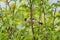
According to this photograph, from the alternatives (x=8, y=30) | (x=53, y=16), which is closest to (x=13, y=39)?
(x=8, y=30)

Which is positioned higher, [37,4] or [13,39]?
[37,4]

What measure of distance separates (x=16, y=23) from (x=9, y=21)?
0.06 meters

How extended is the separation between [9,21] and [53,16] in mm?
312

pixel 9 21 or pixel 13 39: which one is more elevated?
pixel 9 21

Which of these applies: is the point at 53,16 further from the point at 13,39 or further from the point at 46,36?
the point at 13,39

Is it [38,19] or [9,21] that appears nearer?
[9,21]

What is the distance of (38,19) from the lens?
1.38 metres

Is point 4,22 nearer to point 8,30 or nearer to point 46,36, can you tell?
point 8,30

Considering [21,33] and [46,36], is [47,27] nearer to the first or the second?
[46,36]

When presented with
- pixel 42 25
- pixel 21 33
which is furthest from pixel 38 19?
pixel 21 33

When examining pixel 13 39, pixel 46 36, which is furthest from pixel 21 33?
pixel 46 36

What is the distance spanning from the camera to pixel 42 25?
4.33 ft

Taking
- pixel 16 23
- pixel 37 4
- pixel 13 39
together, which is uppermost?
pixel 37 4

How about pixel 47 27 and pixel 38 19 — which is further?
pixel 38 19
